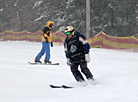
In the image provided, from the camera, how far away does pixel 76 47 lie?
20.0ft

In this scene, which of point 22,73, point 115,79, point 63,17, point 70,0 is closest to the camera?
point 115,79

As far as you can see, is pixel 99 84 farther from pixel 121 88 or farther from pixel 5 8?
pixel 5 8

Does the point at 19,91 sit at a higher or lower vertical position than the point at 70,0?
lower

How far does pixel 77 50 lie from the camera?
6.12m

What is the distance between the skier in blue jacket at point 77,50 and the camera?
5980 millimetres

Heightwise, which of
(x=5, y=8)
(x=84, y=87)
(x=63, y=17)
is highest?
(x=5, y=8)

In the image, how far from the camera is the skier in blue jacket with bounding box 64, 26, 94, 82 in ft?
19.6

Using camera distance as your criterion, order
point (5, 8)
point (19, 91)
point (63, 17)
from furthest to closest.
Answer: point (5, 8), point (63, 17), point (19, 91)

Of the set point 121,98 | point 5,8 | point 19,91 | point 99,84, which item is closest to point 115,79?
point 99,84

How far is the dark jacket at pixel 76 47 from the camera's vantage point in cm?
599

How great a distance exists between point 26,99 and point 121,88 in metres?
2.16

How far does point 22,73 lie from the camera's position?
25.1ft

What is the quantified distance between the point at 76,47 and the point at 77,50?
0.08 metres

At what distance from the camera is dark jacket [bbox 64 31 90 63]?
5.99 meters
